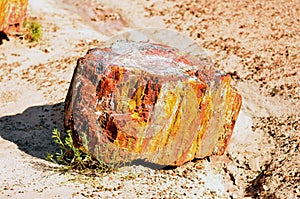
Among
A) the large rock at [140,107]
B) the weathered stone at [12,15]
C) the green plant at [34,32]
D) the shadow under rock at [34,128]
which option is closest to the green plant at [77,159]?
the large rock at [140,107]

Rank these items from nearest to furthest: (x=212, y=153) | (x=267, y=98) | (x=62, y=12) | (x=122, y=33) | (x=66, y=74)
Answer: (x=212, y=153) → (x=267, y=98) → (x=66, y=74) → (x=122, y=33) → (x=62, y=12)

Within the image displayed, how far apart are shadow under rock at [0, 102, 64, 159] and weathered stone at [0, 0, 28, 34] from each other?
6.44ft

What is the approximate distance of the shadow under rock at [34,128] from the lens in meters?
6.73

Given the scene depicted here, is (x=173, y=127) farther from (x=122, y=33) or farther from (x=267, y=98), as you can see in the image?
(x=122, y=33)

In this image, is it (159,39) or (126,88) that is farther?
(159,39)

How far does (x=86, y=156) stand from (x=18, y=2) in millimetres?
4026

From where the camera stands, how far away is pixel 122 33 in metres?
10.0

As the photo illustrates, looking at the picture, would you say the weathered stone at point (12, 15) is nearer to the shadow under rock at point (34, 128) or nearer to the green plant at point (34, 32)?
the green plant at point (34, 32)

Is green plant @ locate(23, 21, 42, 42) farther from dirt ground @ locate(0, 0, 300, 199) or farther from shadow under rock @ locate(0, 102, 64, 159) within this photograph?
shadow under rock @ locate(0, 102, 64, 159)

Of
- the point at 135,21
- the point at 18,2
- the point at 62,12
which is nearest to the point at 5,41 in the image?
the point at 18,2

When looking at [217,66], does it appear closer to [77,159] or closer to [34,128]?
[34,128]

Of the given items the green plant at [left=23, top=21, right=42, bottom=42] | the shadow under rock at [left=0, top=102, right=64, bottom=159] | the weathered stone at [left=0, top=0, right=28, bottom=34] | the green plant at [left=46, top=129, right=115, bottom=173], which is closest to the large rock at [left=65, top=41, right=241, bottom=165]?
the green plant at [left=46, top=129, right=115, bottom=173]

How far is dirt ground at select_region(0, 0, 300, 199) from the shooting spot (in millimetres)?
5984

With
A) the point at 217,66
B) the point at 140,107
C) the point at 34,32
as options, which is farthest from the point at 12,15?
the point at 140,107
